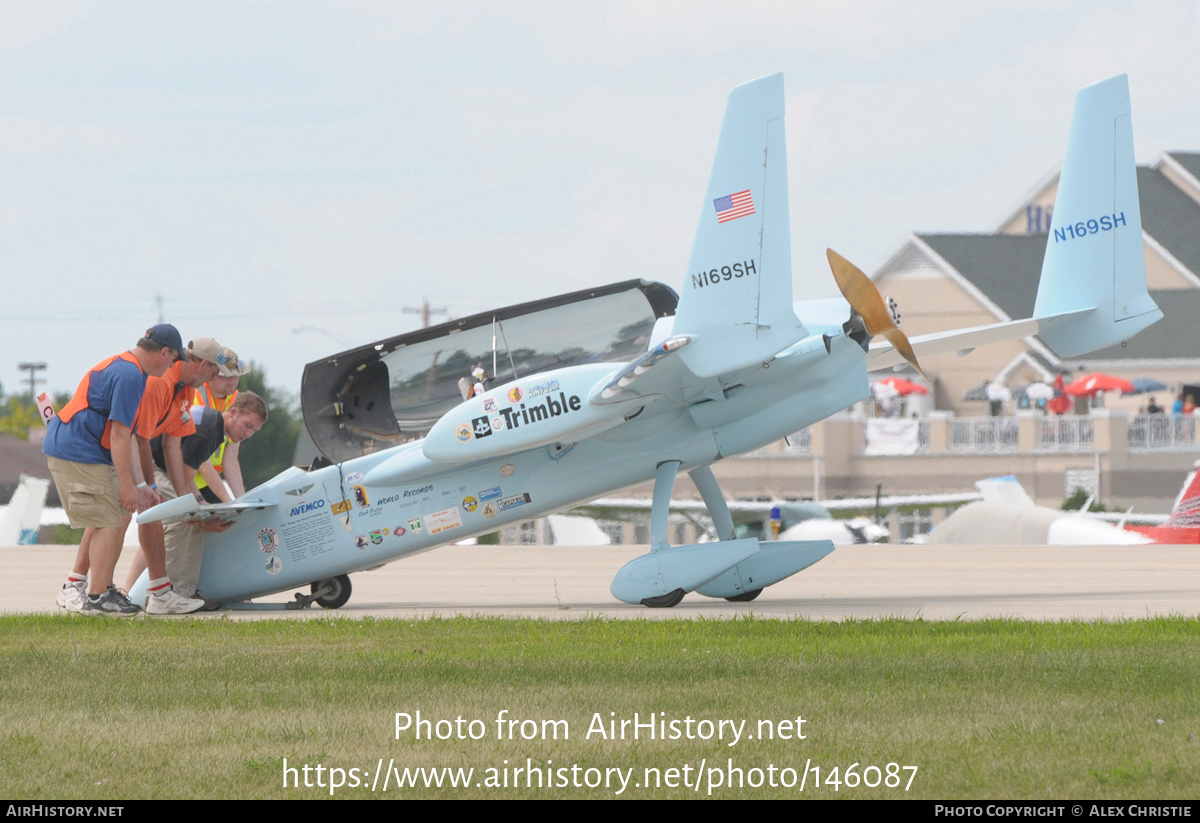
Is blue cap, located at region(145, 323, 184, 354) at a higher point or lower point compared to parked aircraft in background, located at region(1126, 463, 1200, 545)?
higher

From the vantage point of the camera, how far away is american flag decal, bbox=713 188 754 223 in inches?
401

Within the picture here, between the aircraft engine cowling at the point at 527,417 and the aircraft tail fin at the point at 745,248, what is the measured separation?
0.93m

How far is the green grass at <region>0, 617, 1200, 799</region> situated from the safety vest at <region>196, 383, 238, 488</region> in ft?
7.60

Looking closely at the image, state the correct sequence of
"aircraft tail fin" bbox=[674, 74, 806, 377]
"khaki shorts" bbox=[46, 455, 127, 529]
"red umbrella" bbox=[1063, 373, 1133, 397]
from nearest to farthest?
"aircraft tail fin" bbox=[674, 74, 806, 377] < "khaki shorts" bbox=[46, 455, 127, 529] < "red umbrella" bbox=[1063, 373, 1133, 397]

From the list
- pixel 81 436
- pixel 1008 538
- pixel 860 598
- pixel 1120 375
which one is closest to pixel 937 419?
pixel 1120 375

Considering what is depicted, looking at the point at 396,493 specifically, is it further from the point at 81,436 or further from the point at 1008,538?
the point at 1008,538

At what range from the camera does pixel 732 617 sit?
10.0 meters

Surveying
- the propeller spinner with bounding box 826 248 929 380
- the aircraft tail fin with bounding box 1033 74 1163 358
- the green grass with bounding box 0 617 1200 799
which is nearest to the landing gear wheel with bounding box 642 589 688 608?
the green grass with bounding box 0 617 1200 799

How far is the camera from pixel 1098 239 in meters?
11.6

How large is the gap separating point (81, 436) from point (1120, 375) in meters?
53.3

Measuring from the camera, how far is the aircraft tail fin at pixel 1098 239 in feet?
38.0

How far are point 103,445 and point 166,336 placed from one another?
905 mm

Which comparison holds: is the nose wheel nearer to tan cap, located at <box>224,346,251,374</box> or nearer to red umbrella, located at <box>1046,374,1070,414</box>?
tan cap, located at <box>224,346,251,374</box>

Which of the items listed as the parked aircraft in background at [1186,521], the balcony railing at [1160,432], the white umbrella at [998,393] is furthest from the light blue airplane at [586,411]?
the white umbrella at [998,393]
